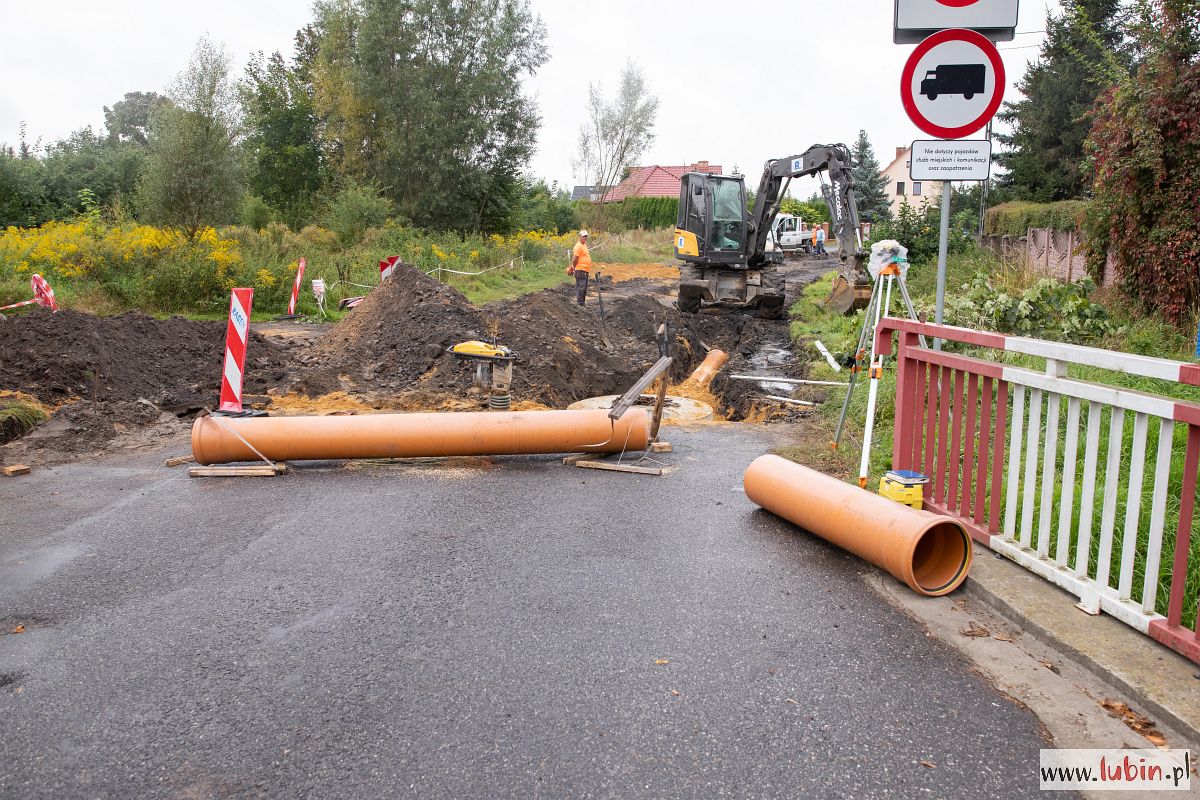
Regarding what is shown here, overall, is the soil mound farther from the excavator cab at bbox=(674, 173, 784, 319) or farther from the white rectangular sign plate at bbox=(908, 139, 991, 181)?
the excavator cab at bbox=(674, 173, 784, 319)

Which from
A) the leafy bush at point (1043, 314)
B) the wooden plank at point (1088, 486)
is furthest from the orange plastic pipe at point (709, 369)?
the wooden plank at point (1088, 486)

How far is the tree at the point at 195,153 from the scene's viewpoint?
24828mm

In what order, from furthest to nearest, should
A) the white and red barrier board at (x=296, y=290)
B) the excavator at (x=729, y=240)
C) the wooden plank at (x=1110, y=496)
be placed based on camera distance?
1. the white and red barrier board at (x=296, y=290)
2. the excavator at (x=729, y=240)
3. the wooden plank at (x=1110, y=496)

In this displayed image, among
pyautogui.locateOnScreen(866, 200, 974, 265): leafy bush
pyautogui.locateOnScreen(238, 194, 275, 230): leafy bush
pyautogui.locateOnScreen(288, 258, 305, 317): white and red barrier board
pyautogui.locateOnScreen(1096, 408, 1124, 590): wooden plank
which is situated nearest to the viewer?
pyautogui.locateOnScreen(1096, 408, 1124, 590): wooden plank

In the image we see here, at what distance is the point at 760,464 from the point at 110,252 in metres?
19.8

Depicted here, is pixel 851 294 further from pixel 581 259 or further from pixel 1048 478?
pixel 1048 478

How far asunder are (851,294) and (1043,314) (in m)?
6.73

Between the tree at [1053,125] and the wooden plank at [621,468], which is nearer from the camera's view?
the wooden plank at [621,468]

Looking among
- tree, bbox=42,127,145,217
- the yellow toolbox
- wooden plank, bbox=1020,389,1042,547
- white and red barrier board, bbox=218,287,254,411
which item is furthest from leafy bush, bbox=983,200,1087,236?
tree, bbox=42,127,145,217

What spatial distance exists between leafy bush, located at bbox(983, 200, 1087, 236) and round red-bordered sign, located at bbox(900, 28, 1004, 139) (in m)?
17.1

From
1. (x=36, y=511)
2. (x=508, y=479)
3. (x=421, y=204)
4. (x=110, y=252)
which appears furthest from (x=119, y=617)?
(x=421, y=204)

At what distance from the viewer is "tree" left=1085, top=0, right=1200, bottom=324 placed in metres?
10.1

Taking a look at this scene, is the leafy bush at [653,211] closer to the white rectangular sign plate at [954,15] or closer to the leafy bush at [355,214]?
the leafy bush at [355,214]

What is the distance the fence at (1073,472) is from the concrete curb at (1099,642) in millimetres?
65
